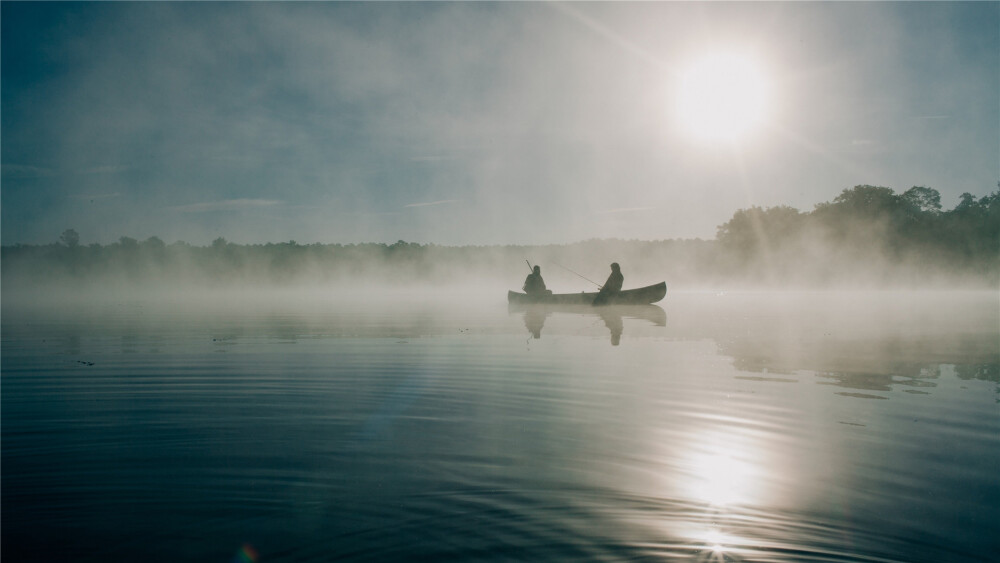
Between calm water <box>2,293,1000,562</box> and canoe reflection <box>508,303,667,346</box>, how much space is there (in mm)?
6384

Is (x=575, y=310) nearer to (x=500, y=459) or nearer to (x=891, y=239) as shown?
(x=500, y=459)

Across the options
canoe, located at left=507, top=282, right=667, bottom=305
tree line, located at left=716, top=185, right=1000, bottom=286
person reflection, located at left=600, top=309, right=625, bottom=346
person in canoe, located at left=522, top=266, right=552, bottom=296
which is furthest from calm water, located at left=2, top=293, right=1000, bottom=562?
tree line, located at left=716, top=185, right=1000, bottom=286

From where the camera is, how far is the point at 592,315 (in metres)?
25.7

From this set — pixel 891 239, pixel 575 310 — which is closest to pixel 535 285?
pixel 575 310

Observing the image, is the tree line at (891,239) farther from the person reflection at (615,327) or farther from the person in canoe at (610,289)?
the person reflection at (615,327)

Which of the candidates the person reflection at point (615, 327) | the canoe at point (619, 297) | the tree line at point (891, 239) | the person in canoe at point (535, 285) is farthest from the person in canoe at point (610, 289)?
the tree line at point (891, 239)

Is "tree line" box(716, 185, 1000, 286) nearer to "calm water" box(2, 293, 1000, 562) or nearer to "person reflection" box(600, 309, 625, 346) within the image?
"person reflection" box(600, 309, 625, 346)

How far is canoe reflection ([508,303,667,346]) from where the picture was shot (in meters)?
18.3

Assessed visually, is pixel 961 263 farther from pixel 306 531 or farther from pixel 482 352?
pixel 306 531

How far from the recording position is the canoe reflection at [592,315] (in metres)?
18.3

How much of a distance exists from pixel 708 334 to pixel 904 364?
238 inches

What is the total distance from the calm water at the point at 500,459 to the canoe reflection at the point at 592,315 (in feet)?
20.9

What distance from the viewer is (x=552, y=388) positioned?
8867 millimetres

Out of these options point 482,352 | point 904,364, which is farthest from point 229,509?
point 904,364
